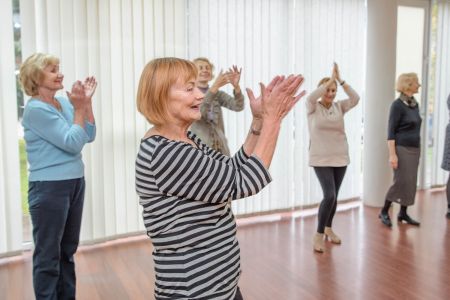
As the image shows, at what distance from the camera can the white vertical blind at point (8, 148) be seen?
3.44 meters

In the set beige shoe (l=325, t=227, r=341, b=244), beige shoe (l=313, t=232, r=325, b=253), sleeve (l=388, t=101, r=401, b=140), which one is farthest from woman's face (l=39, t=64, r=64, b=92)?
sleeve (l=388, t=101, r=401, b=140)

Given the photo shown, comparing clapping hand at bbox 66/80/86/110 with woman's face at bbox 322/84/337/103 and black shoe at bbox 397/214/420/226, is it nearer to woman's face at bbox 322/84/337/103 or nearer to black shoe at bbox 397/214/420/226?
woman's face at bbox 322/84/337/103

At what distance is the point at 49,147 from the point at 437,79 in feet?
16.7

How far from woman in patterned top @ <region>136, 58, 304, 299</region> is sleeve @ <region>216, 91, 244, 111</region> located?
2.18 metres

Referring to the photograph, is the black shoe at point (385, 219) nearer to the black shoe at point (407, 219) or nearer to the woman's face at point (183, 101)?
the black shoe at point (407, 219)

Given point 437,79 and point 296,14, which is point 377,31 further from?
point 437,79

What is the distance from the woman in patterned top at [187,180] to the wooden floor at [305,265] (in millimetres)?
1679

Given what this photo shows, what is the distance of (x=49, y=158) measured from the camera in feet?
7.20

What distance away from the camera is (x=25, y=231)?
12.9ft

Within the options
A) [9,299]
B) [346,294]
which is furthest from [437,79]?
[9,299]

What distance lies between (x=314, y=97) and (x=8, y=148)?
2.43 m

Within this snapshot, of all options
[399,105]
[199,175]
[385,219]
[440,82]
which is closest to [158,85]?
[199,175]

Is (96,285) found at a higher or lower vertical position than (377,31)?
lower

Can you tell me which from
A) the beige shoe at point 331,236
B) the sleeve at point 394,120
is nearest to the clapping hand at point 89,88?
the beige shoe at point 331,236
